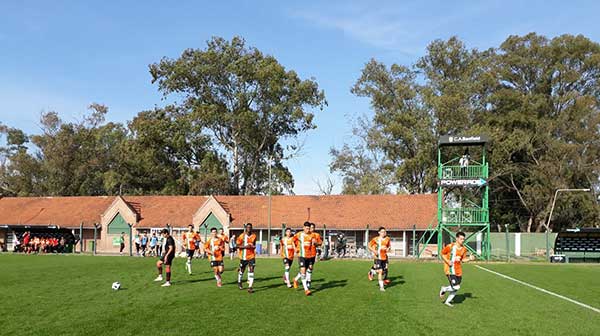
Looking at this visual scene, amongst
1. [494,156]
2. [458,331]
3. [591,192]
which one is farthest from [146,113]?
[458,331]

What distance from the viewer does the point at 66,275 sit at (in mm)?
21531

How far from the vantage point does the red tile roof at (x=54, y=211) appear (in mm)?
50781

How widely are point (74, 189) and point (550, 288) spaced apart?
60.4 metres

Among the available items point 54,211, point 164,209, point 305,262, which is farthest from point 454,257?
point 54,211

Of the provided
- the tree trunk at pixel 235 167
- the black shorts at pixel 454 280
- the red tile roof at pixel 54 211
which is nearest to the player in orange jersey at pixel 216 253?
the black shorts at pixel 454 280

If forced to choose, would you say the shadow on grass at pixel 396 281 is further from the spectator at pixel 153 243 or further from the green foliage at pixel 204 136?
the green foliage at pixel 204 136

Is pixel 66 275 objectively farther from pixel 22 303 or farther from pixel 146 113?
pixel 146 113

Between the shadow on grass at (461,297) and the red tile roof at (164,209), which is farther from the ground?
the red tile roof at (164,209)

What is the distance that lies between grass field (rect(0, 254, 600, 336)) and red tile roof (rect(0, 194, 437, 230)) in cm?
2448

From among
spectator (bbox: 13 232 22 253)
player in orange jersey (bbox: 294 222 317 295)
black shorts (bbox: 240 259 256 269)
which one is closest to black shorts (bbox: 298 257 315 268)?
player in orange jersey (bbox: 294 222 317 295)

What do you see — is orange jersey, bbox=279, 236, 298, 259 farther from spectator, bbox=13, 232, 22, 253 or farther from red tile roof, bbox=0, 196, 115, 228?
red tile roof, bbox=0, 196, 115, 228

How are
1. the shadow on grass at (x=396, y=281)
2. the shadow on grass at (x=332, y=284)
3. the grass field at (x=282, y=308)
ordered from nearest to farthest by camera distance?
the grass field at (x=282, y=308) → the shadow on grass at (x=332, y=284) → the shadow on grass at (x=396, y=281)

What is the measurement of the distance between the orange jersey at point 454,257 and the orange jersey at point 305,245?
4.18 m

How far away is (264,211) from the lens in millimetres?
47688
